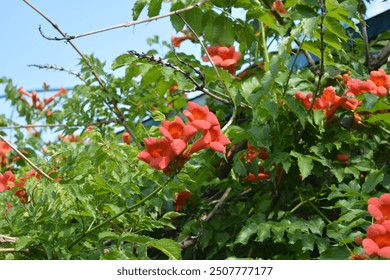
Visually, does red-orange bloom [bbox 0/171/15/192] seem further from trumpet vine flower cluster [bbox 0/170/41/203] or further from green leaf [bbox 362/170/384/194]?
green leaf [bbox 362/170/384/194]

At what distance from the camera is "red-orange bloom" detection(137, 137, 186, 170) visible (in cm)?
174

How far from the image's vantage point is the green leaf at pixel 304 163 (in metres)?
2.25

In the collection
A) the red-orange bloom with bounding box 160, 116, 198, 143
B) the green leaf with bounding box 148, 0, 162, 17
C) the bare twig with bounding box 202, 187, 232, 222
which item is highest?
the green leaf with bounding box 148, 0, 162, 17

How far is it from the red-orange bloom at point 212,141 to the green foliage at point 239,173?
11 centimetres

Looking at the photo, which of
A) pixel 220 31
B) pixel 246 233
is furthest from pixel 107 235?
pixel 220 31

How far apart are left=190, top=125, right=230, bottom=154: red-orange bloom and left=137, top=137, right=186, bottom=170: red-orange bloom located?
64 millimetres

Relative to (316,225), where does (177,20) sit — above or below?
above

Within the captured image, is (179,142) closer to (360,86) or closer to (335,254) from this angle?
(335,254)

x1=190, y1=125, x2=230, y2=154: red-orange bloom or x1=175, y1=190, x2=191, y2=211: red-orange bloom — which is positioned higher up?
x1=190, y1=125, x2=230, y2=154: red-orange bloom

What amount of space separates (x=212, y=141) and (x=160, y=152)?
16cm

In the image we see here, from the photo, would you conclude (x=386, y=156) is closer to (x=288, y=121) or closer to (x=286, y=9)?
(x=288, y=121)

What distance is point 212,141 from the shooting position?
1813 mm

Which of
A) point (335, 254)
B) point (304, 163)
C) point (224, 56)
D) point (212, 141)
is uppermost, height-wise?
point (224, 56)

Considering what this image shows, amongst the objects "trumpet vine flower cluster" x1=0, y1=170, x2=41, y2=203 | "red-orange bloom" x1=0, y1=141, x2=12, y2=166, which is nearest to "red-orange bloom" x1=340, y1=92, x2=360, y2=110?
"trumpet vine flower cluster" x1=0, y1=170, x2=41, y2=203
